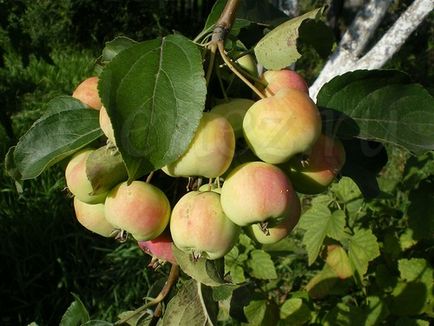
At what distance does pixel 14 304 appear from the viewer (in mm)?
2104

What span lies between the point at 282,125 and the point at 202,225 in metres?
0.12

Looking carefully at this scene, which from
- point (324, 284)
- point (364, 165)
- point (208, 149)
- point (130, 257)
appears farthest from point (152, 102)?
point (130, 257)

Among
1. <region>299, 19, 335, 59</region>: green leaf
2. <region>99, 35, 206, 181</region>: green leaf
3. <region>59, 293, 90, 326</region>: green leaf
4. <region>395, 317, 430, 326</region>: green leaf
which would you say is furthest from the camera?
<region>395, 317, 430, 326</region>: green leaf

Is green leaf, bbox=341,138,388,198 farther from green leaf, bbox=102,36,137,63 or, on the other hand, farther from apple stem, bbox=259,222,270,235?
green leaf, bbox=102,36,137,63

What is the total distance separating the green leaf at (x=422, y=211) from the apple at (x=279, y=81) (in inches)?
42.1

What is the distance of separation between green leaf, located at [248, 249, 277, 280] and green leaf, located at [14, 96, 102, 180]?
3.84 ft

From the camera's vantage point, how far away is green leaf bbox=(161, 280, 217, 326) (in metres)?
0.69

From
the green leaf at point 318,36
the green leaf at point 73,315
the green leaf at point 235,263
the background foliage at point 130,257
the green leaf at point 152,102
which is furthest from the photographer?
the green leaf at point 235,263

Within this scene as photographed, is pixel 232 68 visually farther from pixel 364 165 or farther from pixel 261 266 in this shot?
pixel 261 266

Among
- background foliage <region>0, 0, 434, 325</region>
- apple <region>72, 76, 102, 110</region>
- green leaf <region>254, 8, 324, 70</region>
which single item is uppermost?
green leaf <region>254, 8, 324, 70</region>

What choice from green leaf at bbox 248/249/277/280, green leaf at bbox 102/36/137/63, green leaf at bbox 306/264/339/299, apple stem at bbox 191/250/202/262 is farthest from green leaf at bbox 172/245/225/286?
green leaf at bbox 306/264/339/299

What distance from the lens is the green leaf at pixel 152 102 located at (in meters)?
0.49

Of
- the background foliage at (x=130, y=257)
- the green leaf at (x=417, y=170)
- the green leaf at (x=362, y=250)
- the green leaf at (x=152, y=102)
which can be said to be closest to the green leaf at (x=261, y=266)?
the background foliage at (x=130, y=257)

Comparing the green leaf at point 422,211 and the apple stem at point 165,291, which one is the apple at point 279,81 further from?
the green leaf at point 422,211
